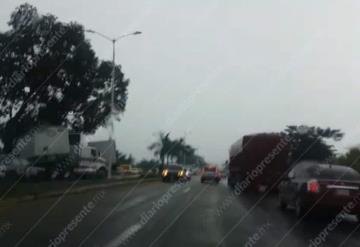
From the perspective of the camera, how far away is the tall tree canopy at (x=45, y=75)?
45281mm

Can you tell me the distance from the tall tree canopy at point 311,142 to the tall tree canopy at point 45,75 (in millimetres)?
16198

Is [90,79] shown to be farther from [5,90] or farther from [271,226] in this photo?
[271,226]

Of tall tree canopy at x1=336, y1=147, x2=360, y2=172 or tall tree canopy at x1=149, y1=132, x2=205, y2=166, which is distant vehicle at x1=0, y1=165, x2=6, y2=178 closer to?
tall tree canopy at x1=336, y1=147, x2=360, y2=172

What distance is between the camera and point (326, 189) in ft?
52.6

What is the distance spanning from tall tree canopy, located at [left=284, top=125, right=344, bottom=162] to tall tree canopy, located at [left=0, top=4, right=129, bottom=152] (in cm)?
1620

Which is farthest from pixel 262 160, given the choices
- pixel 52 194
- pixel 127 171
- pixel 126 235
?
pixel 127 171

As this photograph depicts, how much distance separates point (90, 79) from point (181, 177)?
11.0 metres

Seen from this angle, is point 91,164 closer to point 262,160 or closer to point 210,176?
point 210,176

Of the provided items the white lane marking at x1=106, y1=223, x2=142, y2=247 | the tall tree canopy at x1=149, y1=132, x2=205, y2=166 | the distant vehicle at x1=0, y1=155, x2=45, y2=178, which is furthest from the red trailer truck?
the tall tree canopy at x1=149, y1=132, x2=205, y2=166

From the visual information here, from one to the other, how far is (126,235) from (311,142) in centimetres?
5011

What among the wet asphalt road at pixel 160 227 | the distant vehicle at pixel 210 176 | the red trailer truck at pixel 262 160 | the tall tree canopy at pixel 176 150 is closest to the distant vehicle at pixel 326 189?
the wet asphalt road at pixel 160 227

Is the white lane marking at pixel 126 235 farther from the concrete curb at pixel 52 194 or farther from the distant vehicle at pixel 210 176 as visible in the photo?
the distant vehicle at pixel 210 176

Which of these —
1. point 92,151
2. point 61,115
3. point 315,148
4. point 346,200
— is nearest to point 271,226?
point 346,200

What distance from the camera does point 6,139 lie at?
4569 cm
